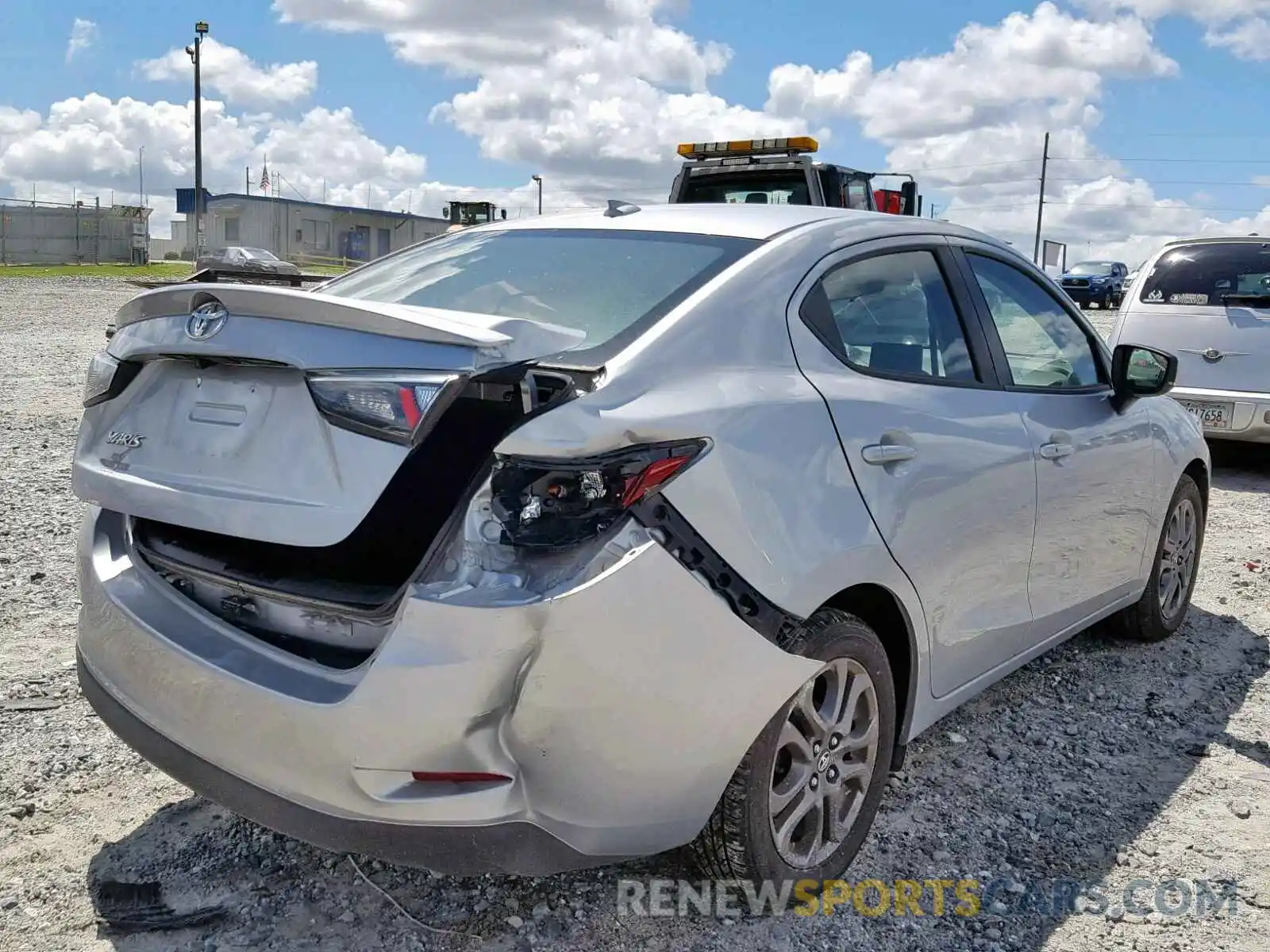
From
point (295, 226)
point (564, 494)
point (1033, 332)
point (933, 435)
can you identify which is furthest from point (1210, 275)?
point (295, 226)

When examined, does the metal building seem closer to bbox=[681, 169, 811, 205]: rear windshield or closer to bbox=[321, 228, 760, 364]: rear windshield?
bbox=[681, 169, 811, 205]: rear windshield

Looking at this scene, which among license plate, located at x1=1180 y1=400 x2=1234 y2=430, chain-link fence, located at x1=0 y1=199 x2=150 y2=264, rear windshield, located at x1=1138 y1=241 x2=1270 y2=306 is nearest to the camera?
license plate, located at x1=1180 y1=400 x2=1234 y2=430

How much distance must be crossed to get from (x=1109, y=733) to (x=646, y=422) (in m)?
2.53

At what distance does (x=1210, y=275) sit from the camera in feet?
28.1

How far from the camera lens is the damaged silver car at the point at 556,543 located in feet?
6.93

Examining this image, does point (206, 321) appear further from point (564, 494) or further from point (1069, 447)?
point (1069, 447)

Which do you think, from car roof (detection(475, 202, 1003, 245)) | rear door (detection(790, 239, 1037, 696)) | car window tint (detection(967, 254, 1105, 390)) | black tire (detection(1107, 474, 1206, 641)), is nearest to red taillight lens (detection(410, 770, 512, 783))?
rear door (detection(790, 239, 1037, 696))

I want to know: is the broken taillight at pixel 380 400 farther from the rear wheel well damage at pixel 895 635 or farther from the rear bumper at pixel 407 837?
the rear wheel well damage at pixel 895 635

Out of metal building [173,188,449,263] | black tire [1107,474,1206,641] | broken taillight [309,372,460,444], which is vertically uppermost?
metal building [173,188,449,263]

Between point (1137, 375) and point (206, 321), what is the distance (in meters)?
3.10

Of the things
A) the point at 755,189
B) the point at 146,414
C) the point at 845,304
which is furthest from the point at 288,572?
the point at 755,189

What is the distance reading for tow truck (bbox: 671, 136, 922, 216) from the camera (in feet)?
43.7

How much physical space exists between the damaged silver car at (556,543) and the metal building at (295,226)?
5786 centimetres

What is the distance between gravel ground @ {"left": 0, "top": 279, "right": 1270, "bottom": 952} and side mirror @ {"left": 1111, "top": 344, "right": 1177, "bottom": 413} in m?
1.13
